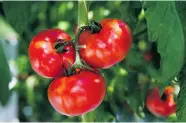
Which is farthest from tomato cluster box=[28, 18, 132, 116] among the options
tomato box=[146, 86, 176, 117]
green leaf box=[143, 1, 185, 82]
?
tomato box=[146, 86, 176, 117]

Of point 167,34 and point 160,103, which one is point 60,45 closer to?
point 167,34

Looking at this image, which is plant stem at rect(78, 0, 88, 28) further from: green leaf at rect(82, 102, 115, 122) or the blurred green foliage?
green leaf at rect(82, 102, 115, 122)

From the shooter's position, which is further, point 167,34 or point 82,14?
point 82,14

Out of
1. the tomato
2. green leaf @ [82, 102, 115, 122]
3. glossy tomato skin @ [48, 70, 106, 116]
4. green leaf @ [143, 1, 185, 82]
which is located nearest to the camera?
green leaf @ [143, 1, 185, 82]

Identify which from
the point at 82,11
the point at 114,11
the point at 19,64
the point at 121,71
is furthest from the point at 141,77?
the point at 19,64

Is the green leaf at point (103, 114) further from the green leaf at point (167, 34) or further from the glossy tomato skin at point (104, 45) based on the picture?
the green leaf at point (167, 34)

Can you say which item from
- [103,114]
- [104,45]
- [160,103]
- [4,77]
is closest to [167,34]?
[104,45]

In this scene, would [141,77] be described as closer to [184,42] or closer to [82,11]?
[82,11]

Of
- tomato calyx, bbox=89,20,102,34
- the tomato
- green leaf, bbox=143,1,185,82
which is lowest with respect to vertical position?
the tomato
